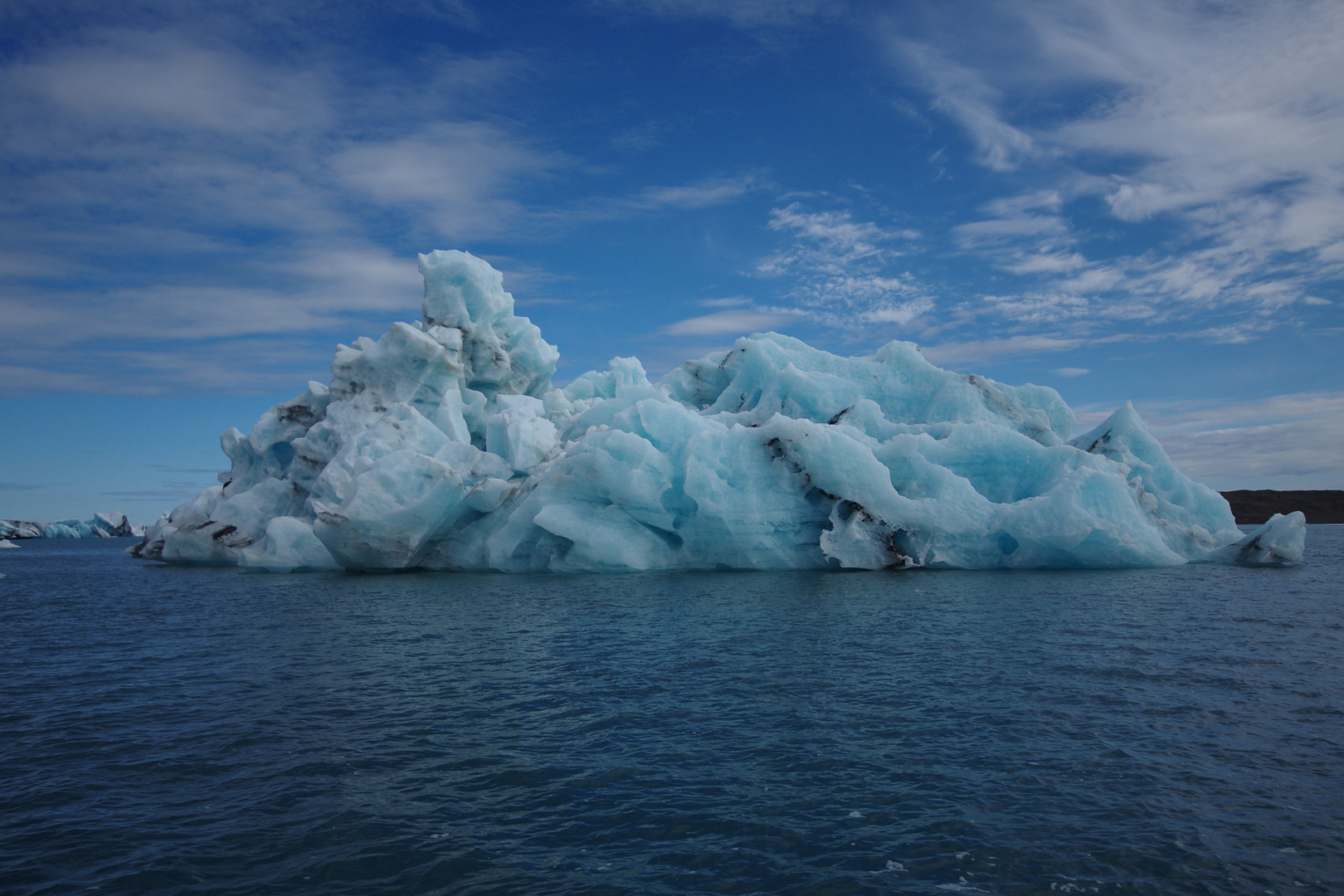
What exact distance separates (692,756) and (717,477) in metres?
14.3

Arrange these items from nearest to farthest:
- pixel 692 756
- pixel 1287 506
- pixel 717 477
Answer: pixel 692 756 < pixel 717 477 < pixel 1287 506

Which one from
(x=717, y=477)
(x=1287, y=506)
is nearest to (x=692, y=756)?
(x=717, y=477)

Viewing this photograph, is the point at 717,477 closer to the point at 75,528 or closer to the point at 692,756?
the point at 692,756

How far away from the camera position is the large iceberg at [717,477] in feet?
69.3

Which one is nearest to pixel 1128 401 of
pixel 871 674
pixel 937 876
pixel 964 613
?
pixel 964 613

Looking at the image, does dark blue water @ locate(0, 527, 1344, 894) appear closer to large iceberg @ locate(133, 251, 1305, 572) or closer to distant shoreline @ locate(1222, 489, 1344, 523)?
large iceberg @ locate(133, 251, 1305, 572)

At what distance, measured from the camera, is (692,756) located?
Answer: 7172mm

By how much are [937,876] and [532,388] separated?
100.0 feet

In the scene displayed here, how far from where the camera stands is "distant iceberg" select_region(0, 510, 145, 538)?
3194 inches

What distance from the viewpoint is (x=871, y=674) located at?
988 centimetres

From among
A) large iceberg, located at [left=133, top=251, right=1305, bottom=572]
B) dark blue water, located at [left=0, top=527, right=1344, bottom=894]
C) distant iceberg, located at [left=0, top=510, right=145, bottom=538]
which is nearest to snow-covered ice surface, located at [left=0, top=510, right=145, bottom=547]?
distant iceberg, located at [left=0, top=510, right=145, bottom=538]

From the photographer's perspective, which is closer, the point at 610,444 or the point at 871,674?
the point at 871,674

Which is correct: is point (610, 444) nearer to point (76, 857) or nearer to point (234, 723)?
point (234, 723)

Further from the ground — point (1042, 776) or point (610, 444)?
point (610, 444)
